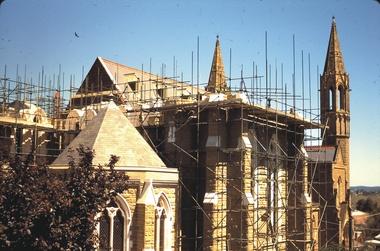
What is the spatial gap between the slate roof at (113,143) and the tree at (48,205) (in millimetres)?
5087

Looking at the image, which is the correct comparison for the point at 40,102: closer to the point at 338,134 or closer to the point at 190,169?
the point at 190,169

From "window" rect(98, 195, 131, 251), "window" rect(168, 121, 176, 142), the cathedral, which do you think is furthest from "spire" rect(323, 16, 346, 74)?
"window" rect(98, 195, 131, 251)

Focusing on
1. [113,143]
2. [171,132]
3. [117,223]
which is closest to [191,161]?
[171,132]

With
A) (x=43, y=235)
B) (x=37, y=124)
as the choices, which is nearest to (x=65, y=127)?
(x=37, y=124)

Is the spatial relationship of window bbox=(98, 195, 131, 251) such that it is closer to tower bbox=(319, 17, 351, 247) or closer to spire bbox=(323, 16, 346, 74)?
tower bbox=(319, 17, 351, 247)

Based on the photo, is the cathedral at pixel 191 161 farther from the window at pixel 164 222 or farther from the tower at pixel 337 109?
the tower at pixel 337 109

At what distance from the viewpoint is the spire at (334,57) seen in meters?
59.3

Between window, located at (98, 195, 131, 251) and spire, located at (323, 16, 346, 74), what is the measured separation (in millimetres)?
45346

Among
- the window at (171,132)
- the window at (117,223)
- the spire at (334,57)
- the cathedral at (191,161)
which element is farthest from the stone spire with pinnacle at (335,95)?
the window at (117,223)

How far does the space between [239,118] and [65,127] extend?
12.3 meters

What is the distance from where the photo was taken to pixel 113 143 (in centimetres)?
2050

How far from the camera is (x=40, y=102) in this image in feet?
109

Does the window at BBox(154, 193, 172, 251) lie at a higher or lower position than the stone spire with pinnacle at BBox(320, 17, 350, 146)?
lower

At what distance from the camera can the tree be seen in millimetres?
12961
